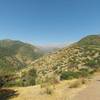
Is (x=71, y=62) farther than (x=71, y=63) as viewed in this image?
Yes

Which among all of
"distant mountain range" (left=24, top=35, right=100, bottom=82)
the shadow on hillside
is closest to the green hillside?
"distant mountain range" (left=24, top=35, right=100, bottom=82)

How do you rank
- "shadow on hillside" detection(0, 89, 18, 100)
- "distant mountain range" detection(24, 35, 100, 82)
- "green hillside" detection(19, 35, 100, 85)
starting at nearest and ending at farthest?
"shadow on hillside" detection(0, 89, 18, 100) → "green hillside" detection(19, 35, 100, 85) → "distant mountain range" detection(24, 35, 100, 82)

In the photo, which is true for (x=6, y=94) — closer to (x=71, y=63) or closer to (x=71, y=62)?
(x=71, y=63)

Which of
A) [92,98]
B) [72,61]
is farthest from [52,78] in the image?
[72,61]

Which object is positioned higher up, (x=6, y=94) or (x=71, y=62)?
(x=71, y=62)

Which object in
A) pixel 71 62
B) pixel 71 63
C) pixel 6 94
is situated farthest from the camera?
pixel 71 62

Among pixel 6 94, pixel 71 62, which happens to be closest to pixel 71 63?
pixel 71 62

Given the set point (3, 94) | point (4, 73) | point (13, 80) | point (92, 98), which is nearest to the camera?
point (92, 98)

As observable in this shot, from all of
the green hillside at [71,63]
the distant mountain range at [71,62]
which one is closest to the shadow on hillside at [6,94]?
the green hillside at [71,63]

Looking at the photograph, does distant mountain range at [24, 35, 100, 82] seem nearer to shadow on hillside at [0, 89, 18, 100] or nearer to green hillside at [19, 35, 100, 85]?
green hillside at [19, 35, 100, 85]

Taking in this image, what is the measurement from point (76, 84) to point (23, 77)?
7.78m

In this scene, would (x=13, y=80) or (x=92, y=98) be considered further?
(x=13, y=80)

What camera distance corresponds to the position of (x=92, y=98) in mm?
11531

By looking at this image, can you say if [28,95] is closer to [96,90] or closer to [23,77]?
[96,90]
